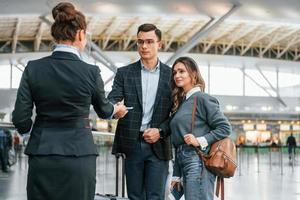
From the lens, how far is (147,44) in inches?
170

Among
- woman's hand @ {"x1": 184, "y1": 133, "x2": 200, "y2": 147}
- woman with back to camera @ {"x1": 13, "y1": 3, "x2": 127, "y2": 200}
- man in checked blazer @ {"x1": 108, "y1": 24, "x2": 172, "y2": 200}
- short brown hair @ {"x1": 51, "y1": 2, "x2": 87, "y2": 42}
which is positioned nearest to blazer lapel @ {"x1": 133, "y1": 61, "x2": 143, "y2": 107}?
man in checked blazer @ {"x1": 108, "y1": 24, "x2": 172, "y2": 200}

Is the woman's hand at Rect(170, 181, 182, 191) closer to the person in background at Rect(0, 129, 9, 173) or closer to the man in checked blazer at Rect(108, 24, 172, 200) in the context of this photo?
the man in checked blazer at Rect(108, 24, 172, 200)

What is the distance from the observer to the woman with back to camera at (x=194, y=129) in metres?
4.14

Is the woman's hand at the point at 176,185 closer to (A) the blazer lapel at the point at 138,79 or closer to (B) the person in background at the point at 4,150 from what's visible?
(A) the blazer lapel at the point at 138,79

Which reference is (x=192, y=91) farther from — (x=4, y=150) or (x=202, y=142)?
(x=4, y=150)

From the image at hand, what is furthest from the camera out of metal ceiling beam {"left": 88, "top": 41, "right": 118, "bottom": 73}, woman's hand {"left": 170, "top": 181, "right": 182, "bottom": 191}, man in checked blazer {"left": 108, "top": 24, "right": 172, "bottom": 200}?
metal ceiling beam {"left": 88, "top": 41, "right": 118, "bottom": 73}

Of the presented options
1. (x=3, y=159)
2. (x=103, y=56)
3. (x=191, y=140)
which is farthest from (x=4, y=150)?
(x=103, y=56)

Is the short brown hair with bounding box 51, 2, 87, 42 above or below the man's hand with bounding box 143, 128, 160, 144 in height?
above

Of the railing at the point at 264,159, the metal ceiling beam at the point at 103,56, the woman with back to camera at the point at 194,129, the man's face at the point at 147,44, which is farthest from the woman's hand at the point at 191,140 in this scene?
the metal ceiling beam at the point at 103,56

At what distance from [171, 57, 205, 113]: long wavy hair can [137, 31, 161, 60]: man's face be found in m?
0.21

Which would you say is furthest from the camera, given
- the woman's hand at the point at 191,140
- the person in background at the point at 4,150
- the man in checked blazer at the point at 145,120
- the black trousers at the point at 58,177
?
the person in background at the point at 4,150

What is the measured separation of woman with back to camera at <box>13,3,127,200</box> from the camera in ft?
9.98

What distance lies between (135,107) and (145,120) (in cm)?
14

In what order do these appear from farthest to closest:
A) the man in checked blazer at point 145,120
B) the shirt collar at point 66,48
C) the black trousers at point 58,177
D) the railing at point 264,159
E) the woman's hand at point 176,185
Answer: the railing at point 264,159
the woman's hand at point 176,185
the man in checked blazer at point 145,120
the shirt collar at point 66,48
the black trousers at point 58,177
